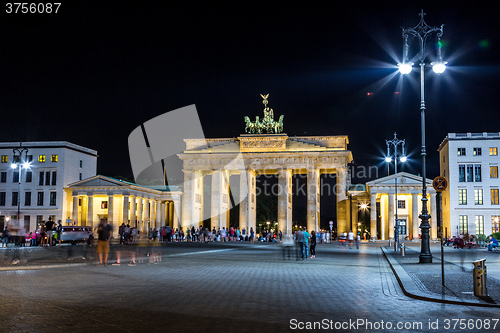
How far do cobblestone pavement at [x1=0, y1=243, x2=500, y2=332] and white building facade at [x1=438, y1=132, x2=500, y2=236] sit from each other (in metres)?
60.8

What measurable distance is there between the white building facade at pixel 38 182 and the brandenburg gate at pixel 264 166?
18.6m

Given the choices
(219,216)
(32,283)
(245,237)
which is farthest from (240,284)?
(219,216)

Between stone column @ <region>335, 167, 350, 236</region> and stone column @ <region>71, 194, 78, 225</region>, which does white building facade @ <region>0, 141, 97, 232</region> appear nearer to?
stone column @ <region>71, 194, 78, 225</region>

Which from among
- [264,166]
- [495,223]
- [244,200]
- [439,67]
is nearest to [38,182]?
[244,200]

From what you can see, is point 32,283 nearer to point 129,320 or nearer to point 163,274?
point 163,274

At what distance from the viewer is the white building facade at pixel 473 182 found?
7206 cm

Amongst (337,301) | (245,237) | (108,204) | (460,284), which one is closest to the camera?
(337,301)

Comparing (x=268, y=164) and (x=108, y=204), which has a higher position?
(x=268, y=164)

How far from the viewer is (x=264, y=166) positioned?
76.3m

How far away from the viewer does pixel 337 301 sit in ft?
38.7

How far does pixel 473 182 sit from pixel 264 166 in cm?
2950

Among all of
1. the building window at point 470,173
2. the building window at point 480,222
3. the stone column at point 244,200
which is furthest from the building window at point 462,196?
the stone column at point 244,200

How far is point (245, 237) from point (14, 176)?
3875 cm

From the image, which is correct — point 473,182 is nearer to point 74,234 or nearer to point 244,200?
point 244,200
